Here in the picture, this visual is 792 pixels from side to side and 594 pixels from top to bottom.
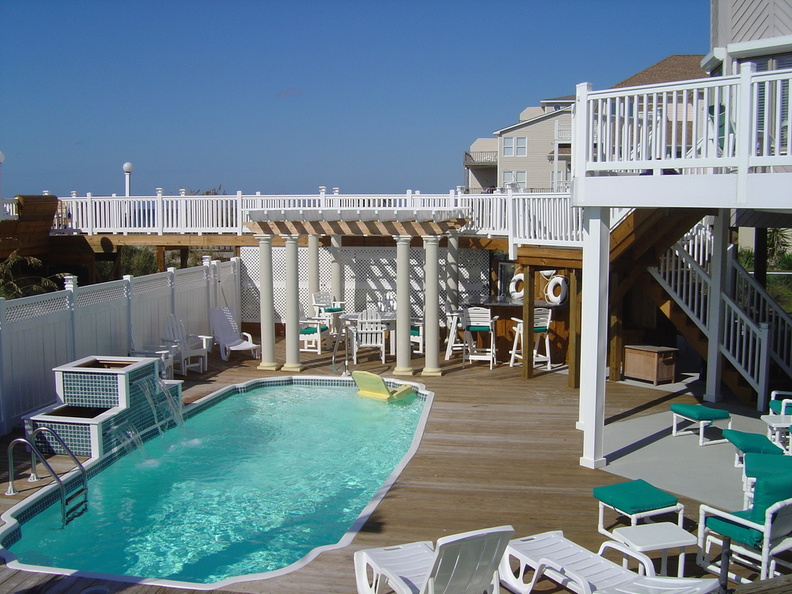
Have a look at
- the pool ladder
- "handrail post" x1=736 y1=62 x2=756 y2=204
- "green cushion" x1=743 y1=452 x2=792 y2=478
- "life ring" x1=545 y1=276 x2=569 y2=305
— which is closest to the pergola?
"life ring" x1=545 y1=276 x2=569 y2=305

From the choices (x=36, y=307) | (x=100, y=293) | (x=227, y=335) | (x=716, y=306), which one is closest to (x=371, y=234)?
(x=227, y=335)

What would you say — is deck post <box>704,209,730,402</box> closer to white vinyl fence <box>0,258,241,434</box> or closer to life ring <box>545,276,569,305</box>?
life ring <box>545,276,569,305</box>

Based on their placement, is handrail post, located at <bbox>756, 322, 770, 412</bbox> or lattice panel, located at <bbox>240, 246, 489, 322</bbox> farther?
lattice panel, located at <bbox>240, 246, 489, 322</bbox>

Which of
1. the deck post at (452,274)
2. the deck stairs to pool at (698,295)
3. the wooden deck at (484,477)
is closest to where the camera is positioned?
the wooden deck at (484,477)

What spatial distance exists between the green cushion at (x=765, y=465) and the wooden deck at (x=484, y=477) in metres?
0.77

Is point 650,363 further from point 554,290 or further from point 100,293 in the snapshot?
point 100,293

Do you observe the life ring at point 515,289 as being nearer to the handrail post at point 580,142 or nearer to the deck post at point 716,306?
the deck post at point 716,306

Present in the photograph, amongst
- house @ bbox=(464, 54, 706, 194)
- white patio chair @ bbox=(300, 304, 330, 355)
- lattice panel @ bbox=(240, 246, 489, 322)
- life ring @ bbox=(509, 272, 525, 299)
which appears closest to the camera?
life ring @ bbox=(509, 272, 525, 299)

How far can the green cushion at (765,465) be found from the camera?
6309mm

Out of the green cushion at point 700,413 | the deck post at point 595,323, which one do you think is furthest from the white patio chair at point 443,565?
the green cushion at point 700,413

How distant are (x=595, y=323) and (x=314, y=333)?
27.6 ft

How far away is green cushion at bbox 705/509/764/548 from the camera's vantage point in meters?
5.39

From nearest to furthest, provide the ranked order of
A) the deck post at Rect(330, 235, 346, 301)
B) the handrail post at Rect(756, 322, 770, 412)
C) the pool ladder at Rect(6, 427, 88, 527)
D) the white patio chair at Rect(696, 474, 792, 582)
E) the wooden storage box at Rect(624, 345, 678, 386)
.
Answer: the white patio chair at Rect(696, 474, 792, 582), the pool ladder at Rect(6, 427, 88, 527), the handrail post at Rect(756, 322, 770, 412), the wooden storage box at Rect(624, 345, 678, 386), the deck post at Rect(330, 235, 346, 301)

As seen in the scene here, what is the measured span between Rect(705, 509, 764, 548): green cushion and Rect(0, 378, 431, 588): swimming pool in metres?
2.91
